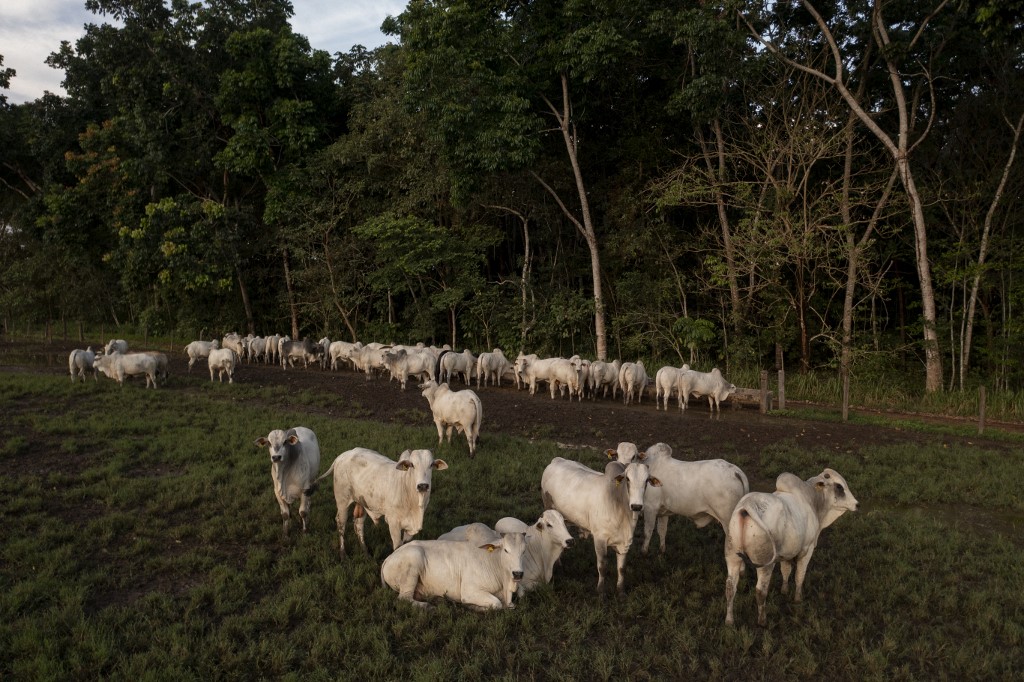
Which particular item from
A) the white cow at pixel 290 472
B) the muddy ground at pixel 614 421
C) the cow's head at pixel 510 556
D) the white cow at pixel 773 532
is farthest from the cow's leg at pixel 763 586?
the white cow at pixel 290 472

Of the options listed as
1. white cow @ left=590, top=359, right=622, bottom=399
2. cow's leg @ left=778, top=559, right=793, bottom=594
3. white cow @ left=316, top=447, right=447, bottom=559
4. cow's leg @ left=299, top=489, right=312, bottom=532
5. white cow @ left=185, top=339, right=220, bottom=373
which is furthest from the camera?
white cow @ left=185, top=339, right=220, bottom=373

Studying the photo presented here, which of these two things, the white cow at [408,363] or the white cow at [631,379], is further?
the white cow at [408,363]

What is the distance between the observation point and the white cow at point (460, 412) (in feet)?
35.8

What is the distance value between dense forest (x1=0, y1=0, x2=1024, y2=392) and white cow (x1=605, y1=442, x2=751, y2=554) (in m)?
8.20

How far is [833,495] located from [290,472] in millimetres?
5918

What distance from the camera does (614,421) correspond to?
45.3 ft

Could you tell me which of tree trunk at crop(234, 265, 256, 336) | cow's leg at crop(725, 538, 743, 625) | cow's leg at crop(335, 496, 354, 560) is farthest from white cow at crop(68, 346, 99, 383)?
cow's leg at crop(725, 538, 743, 625)

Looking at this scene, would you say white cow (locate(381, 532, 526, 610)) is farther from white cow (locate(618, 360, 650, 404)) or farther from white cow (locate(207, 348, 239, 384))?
white cow (locate(207, 348, 239, 384))

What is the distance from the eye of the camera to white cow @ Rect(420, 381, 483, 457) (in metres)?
10.9

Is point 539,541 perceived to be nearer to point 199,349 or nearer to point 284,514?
point 284,514

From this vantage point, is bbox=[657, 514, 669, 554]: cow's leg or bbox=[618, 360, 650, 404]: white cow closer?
bbox=[657, 514, 669, 554]: cow's leg

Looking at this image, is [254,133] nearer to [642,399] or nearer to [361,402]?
[361,402]

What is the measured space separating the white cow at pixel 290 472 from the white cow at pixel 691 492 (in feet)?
12.0

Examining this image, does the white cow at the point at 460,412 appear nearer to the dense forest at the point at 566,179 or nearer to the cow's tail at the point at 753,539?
the cow's tail at the point at 753,539
